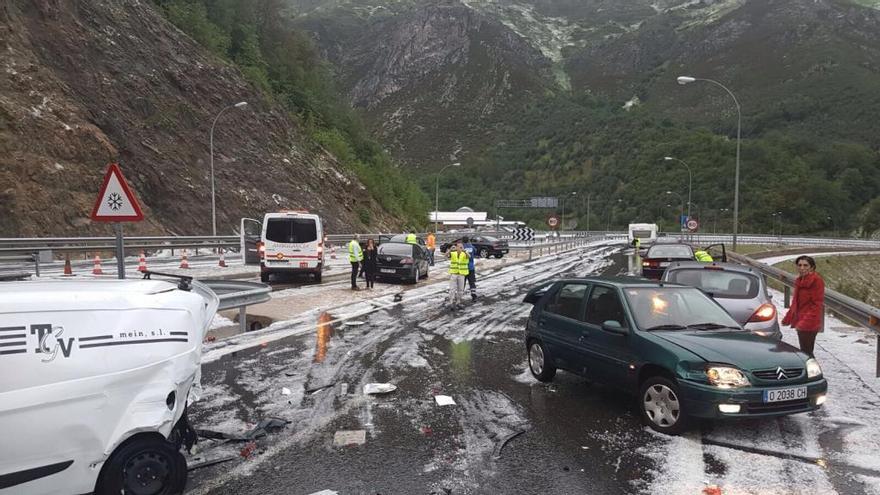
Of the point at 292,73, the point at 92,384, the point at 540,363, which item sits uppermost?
the point at 292,73

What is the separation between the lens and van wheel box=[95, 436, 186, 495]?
387 centimetres

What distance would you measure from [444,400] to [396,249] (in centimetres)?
1423

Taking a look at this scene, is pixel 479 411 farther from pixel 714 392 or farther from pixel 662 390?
pixel 714 392

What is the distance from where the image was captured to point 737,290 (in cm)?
919

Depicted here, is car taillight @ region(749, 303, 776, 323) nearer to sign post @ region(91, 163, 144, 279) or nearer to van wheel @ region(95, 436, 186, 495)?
van wheel @ region(95, 436, 186, 495)

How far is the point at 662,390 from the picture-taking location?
19.1 ft

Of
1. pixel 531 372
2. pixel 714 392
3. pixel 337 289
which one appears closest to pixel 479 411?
pixel 531 372

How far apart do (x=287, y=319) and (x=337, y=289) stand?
563 centimetres

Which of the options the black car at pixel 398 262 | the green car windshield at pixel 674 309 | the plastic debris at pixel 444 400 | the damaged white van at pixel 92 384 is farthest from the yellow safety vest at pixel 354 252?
the damaged white van at pixel 92 384

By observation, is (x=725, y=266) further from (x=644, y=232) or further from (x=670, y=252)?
(x=644, y=232)

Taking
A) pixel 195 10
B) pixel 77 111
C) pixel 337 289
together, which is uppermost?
pixel 195 10

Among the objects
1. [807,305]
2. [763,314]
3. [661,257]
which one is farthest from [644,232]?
[807,305]

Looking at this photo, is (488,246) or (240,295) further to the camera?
(488,246)

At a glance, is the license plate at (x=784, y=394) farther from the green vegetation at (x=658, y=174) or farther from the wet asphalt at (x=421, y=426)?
the green vegetation at (x=658, y=174)
